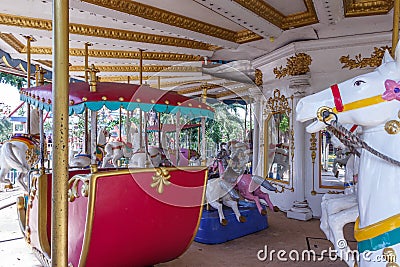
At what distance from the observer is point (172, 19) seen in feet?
14.6

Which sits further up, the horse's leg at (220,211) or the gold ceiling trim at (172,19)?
the gold ceiling trim at (172,19)

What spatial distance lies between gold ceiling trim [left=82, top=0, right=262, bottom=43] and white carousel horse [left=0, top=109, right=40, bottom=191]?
191cm

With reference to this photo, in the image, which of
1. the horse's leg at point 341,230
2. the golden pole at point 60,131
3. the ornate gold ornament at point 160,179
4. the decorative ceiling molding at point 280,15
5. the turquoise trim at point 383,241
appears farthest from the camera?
the decorative ceiling molding at point 280,15

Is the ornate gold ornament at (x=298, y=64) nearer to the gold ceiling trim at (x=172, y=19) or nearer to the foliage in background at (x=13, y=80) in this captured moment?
the gold ceiling trim at (x=172, y=19)

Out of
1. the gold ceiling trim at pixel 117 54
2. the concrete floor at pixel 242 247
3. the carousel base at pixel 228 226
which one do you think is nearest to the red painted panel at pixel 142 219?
the concrete floor at pixel 242 247

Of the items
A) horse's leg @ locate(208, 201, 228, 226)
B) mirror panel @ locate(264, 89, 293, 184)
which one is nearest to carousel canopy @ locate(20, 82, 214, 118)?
horse's leg @ locate(208, 201, 228, 226)

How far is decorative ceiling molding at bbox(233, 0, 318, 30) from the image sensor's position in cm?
390

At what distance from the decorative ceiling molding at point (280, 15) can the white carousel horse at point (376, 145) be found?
2627mm

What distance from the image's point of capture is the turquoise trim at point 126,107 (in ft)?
8.42

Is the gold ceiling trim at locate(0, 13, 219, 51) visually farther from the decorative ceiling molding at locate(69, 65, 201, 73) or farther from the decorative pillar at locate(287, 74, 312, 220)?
the decorative pillar at locate(287, 74, 312, 220)

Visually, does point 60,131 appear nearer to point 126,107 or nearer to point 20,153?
point 126,107

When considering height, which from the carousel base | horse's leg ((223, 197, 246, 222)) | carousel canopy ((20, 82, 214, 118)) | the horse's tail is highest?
carousel canopy ((20, 82, 214, 118))


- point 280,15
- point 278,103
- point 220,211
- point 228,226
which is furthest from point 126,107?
point 278,103

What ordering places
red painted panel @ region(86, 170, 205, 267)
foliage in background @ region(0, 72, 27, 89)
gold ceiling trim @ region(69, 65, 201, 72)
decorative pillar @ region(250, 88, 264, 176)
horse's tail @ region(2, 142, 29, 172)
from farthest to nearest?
1. foliage in background @ region(0, 72, 27, 89)
2. gold ceiling trim @ region(69, 65, 201, 72)
3. decorative pillar @ region(250, 88, 264, 176)
4. horse's tail @ region(2, 142, 29, 172)
5. red painted panel @ region(86, 170, 205, 267)
